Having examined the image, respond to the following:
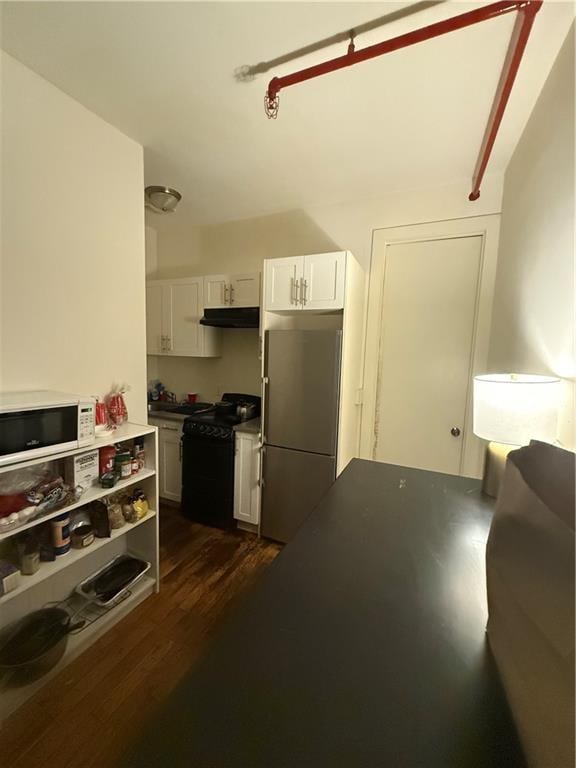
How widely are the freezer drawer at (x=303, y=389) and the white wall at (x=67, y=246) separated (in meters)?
0.89

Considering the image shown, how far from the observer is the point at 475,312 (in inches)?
82.0

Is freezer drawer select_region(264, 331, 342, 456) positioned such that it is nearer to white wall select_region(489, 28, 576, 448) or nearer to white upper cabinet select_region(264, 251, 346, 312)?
white upper cabinet select_region(264, 251, 346, 312)

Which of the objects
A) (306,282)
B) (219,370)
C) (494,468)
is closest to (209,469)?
(219,370)

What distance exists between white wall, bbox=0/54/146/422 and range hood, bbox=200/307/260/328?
676mm

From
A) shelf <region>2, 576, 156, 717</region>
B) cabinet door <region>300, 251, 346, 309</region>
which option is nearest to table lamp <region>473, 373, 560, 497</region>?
cabinet door <region>300, 251, 346, 309</region>

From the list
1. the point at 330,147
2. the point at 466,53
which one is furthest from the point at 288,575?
the point at 330,147

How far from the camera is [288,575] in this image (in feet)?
2.33

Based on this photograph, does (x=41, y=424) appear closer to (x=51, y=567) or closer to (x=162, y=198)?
(x=51, y=567)

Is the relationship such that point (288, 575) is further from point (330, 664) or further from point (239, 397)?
point (239, 397)

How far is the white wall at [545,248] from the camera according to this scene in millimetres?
985

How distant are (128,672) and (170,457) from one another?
4.80 feet

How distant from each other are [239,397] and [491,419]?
211 centimetres

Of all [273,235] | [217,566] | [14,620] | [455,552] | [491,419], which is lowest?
[217,566]

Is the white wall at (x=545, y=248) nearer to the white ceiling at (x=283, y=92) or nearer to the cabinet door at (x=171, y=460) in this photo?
the white ceiling at (x=283, y=92)
